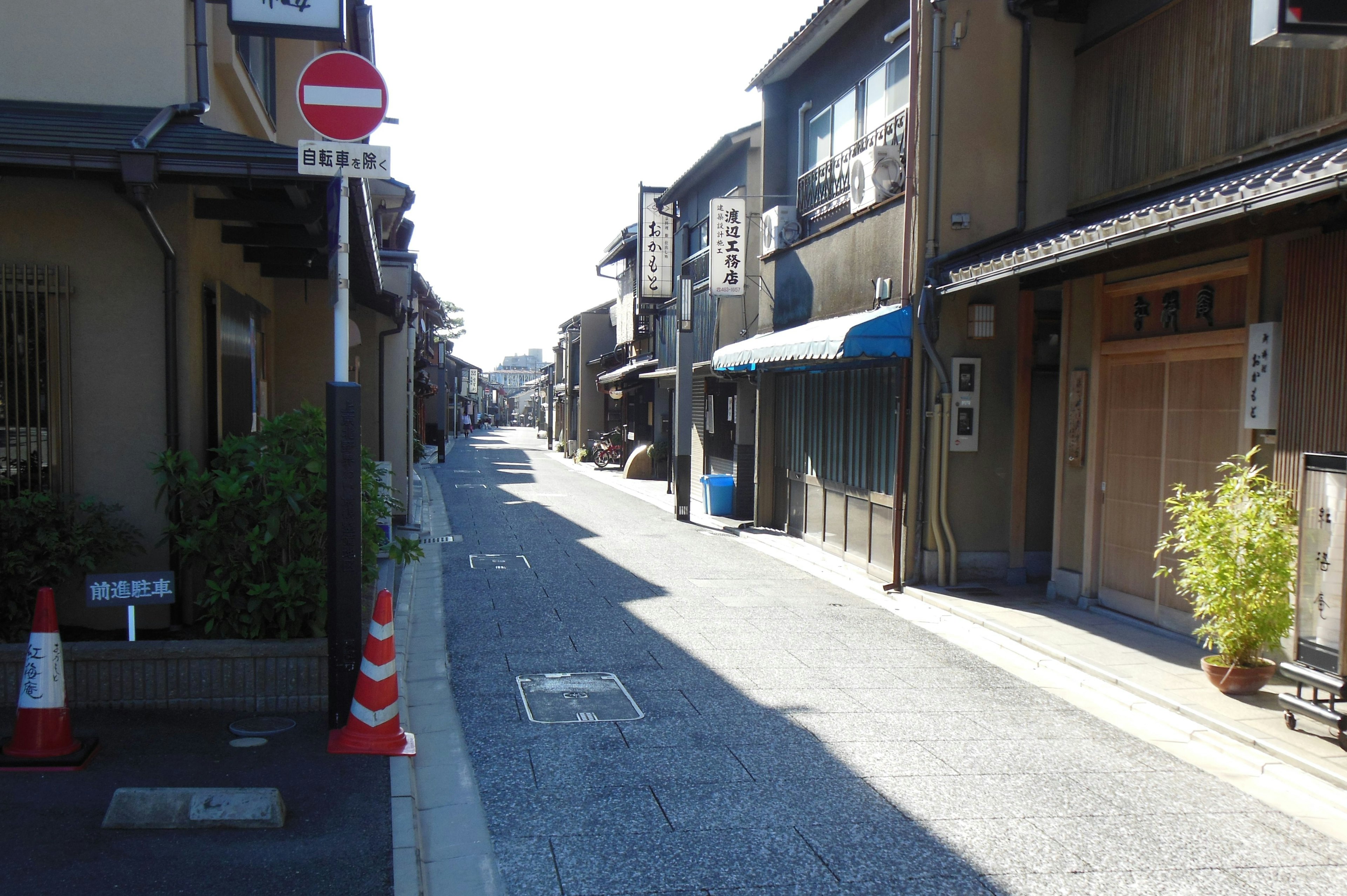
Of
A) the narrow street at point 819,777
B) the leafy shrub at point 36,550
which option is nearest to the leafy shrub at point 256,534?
the leafy shrub at point 36,550

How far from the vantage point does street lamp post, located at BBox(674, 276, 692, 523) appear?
1930 cm

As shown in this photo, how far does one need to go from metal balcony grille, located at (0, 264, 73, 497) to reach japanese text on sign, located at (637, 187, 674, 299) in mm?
17672

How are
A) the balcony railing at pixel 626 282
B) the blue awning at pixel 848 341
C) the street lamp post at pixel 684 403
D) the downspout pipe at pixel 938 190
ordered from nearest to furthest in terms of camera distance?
the blue awning at pixel 848 341, the downspout pipe at pixel 938 190, the street lamp post at pixel 684 403, the balcony railing at pixel 626 282

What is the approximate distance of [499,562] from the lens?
13.5 metres

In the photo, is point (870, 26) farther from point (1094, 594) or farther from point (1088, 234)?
point (1094, 594)

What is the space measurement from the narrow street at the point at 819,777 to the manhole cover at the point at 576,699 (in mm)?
112

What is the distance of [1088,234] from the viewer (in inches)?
313

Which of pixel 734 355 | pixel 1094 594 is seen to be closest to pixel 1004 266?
pixel 1094 594

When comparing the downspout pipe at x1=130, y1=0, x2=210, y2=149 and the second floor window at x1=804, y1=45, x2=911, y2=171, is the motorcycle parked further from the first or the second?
the downspout pipe at x1=130, y1=0, x2=210, y2=149

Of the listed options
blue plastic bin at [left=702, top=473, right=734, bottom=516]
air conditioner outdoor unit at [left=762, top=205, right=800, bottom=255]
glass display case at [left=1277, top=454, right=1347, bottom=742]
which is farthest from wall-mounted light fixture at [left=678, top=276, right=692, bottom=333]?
glass display case at [left=1277, top=454, right=1347, bottom=742]

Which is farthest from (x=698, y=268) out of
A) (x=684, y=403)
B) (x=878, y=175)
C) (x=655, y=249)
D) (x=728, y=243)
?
(x=878, y=175)

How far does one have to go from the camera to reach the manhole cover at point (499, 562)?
13.0 m

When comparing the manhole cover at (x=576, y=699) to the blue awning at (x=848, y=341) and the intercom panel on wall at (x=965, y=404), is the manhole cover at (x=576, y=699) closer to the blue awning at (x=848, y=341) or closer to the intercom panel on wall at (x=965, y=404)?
the blue awning at (x=848, y=341)

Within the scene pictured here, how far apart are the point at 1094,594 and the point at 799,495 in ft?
21.6
